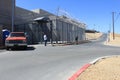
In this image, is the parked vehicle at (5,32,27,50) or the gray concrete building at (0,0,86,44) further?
the gray concrete building at (0,0,86,44)

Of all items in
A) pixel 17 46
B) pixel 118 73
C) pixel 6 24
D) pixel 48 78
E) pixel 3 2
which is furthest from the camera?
pixel 3 2

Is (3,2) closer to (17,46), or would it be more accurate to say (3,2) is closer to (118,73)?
(17,46)

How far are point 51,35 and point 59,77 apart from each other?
1350 inches

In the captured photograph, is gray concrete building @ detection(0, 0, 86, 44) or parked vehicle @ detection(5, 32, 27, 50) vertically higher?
gray concrete building @ detection(0, 0, 86, 44)

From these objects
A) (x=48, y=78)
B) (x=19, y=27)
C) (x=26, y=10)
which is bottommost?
(x=48, y=78)

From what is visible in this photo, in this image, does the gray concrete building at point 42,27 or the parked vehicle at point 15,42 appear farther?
the gray concrete building at point 42,27

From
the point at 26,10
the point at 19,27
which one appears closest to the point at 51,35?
the point at 19,27

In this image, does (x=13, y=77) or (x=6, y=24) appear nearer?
(x=13, y=77)

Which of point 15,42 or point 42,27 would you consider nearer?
point 15,42

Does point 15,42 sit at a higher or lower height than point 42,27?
lower

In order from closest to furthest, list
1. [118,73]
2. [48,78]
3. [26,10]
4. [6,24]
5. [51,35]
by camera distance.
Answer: [48,78], [118,73], [51,35], [6,24], [26,10]

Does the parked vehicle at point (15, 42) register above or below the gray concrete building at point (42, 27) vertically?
below

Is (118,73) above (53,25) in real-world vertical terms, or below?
below

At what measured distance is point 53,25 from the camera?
48.1 m
